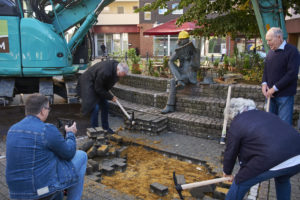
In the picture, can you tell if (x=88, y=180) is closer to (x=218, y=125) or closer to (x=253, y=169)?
(x=253, y=169)

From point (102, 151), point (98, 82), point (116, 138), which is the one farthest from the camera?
point (116, 138)

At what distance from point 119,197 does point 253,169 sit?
1.91 m

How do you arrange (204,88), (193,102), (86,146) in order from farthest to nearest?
(204,88), (193,102), (86,146)

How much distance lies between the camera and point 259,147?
8.40 ft

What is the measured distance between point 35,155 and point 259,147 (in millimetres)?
2081

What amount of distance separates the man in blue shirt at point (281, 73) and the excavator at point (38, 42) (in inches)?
233

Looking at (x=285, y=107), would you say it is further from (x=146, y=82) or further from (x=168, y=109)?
(x=146, y=82)

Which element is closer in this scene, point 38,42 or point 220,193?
point 220,193

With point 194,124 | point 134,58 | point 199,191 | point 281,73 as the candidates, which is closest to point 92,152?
point 199,191

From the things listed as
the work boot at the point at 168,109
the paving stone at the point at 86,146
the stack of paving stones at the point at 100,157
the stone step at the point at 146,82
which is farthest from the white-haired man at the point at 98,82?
the stone step at the point at 146,82

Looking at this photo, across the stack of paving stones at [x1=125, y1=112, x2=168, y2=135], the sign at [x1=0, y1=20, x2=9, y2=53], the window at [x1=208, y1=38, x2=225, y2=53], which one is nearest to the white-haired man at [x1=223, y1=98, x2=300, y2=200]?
the stack of paving stones at [x1=125, y1=112, x2=168, y2=135]

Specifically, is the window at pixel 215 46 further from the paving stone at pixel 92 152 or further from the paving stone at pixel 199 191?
the paving stone at pixel 199 191

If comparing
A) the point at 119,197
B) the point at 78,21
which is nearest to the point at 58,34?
the point at 78,21

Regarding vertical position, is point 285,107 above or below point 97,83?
below
